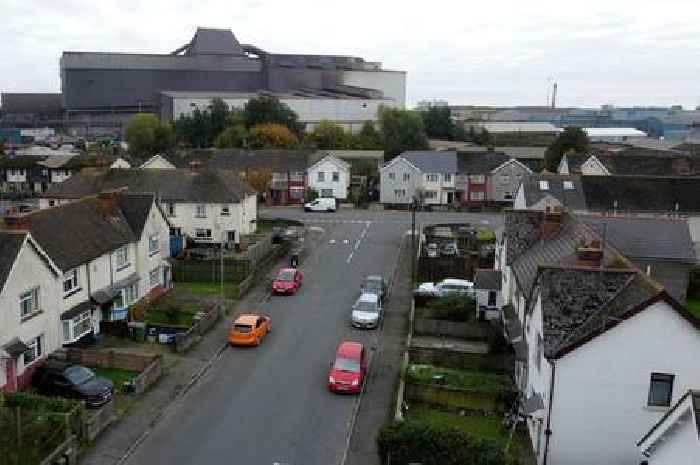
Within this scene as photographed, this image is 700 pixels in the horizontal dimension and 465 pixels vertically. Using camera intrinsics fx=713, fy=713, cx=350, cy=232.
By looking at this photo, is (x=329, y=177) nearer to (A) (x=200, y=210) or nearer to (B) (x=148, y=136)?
(A) (x=200, y=210)

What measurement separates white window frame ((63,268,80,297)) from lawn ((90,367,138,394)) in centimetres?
403

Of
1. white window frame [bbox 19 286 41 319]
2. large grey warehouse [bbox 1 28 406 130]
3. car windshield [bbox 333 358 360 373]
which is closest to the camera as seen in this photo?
white window frame [bbox 19 286 41 319]

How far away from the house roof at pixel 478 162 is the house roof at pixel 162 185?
3149 centimetres

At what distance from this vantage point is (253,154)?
79.8m

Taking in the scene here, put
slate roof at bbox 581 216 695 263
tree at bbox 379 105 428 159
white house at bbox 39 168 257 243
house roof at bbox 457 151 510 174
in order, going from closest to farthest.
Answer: slate roof at bbox 581 216 695 263 → white house at bbox 39 168 257 243 → house roof at bbox 457 151 510 174 → tree at bbox 379 105 428 159

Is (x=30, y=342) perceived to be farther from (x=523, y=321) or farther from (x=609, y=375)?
(x=609, y=375)

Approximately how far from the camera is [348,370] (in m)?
28.3

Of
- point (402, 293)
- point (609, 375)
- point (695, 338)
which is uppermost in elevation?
point (695, 338)

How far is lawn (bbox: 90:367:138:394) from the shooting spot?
28.8m

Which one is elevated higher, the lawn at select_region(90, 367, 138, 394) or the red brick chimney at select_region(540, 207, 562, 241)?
the red brick chimney at select_region(540, 207, 562, 241)

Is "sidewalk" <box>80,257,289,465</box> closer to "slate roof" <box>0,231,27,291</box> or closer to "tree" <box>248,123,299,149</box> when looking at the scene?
"slate roof" <box>0,231,27,291</box>

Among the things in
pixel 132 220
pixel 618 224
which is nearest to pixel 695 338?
pixel 618 224

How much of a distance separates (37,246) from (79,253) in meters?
4.26

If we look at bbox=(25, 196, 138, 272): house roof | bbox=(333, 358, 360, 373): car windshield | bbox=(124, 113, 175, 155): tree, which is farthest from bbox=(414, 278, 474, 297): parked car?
bbox=(124, 113, 175, 155): tree
